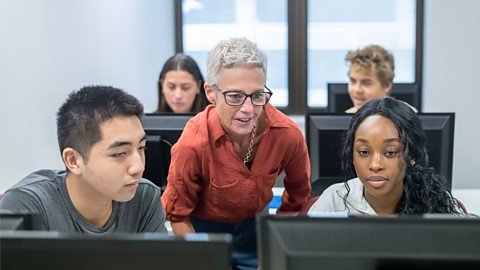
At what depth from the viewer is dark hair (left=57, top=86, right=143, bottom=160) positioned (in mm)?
1516

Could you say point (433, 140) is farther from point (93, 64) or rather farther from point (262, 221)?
point (93, 64)

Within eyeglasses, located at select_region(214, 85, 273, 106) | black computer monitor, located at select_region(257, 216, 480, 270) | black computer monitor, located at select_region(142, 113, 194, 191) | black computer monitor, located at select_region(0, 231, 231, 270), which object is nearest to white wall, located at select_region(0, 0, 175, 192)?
black computer monitor, located at select_region(142, 113, 194, 191)

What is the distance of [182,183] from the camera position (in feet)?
6.28

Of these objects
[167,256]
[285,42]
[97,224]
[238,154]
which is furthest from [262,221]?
[285,42]

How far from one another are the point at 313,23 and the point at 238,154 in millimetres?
3059

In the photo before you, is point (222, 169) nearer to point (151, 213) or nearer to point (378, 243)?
point (151, 213)

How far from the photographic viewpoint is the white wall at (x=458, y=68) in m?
3.89

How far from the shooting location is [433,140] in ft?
6.75

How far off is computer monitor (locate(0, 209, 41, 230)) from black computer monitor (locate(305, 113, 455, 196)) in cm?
126

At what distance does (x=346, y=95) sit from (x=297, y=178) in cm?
136

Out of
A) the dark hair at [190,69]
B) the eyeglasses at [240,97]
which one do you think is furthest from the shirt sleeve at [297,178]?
the dark hair at [190,69]

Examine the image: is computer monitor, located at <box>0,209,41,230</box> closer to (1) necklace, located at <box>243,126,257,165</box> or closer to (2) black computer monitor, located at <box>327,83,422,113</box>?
(1) necklace, located at <box>243,126,257,165</box>

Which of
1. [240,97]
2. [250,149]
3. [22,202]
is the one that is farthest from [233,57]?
[22,202]

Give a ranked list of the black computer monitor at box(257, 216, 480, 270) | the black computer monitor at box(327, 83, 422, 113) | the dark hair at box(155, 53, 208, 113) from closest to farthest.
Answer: the black computer monitor at box(257, 216, 480, 270), the dark hair at box(155, 53, 208, 113), the black computer monitor at box(327, 83, 422, 113)
